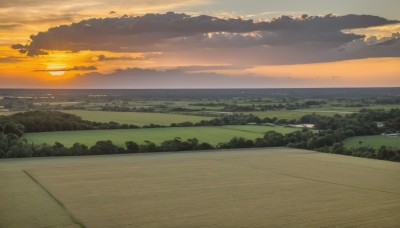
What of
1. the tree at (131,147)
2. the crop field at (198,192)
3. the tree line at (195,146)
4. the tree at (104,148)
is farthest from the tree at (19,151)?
the tree at (131,147)

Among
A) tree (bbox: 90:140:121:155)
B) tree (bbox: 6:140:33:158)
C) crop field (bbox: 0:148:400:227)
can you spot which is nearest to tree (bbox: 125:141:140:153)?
tree (bbox: 90:140:121:155)

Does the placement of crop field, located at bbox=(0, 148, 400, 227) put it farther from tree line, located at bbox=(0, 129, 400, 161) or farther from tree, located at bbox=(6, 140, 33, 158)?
tree line, located at bbox=(0, 129, 400, 161)

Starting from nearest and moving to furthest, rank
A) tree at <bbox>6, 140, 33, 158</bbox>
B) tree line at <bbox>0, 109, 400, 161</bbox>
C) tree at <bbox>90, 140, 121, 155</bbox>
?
tree at <bbox>6, 140, 33, 158</bbox> → tree line at <bbox>0, 109, 400, 161</bbox> → tree at <bbox>90, 140, 121, 155</bbox>

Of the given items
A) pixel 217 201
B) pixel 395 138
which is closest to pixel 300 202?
pixel 217 201

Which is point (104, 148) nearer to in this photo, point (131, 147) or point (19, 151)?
point (131, 147)

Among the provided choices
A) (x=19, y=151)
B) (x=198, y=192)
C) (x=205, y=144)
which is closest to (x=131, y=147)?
(x=205, y=144)

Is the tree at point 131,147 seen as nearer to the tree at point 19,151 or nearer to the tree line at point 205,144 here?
the tree line at point 205,144
